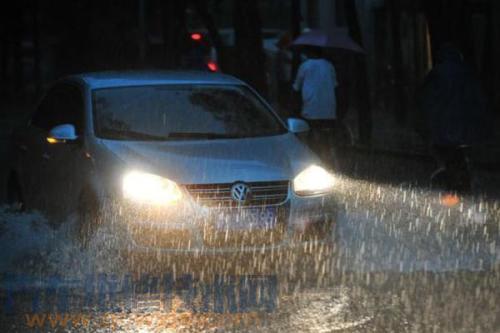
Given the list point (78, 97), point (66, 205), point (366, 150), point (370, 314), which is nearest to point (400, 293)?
point (370, 314)

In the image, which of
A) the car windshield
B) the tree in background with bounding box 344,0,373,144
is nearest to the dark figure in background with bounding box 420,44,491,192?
the car windshield

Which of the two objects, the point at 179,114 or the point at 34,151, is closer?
the point at 179,114

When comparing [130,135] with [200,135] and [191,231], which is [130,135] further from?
[191,231]

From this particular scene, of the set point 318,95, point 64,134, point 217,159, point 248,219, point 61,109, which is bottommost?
point 248,219

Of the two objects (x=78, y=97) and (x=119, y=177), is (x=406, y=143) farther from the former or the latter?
(x=119, y=177)

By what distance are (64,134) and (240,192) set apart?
167 cm

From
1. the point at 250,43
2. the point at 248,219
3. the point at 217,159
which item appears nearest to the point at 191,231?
the point at 248,219

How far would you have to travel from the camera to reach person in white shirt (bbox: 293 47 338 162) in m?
15.2

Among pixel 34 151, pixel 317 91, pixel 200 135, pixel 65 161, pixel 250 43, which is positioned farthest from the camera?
pixel 250 43

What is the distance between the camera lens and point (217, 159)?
914 cm

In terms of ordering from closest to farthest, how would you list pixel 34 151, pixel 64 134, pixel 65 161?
pixel 64 134, pixel 65 161, pixel 34 151

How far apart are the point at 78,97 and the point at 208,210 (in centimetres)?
231

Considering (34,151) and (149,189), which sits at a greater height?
(34,151)

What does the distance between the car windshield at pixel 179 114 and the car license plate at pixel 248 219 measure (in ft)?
3.95
